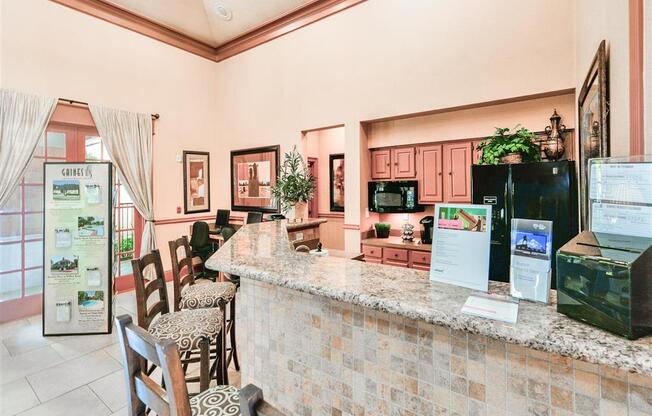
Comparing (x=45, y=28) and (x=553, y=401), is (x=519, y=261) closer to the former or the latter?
(x=553, y=401)

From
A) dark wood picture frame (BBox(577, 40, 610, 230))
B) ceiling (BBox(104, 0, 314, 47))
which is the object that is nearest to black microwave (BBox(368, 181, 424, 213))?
dark wood picture frame (BBox(577, 40, 610, 230))

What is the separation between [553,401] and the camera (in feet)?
2.73

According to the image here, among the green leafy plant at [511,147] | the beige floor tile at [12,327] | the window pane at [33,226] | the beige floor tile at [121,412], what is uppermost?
the green leafy plant at [511,147]

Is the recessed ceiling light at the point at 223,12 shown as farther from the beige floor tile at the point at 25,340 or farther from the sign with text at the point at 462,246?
the sign with text at the point at 462,246

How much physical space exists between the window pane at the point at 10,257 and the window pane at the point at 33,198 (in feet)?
1.56

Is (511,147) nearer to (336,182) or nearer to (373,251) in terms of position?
(373,251)

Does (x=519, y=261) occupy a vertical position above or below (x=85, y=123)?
below

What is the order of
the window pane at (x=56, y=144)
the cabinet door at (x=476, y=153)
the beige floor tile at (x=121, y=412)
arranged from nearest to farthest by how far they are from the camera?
the beige floor tile at (x=121, y=412) → the cabinet door at (x=476, y=153) → the window pane at (x=56, y=144)

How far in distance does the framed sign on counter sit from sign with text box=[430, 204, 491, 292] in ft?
12.1

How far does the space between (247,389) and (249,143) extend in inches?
217

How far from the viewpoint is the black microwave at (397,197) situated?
4383 millimetres

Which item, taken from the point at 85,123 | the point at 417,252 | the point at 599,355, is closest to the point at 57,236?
the point at 85,123

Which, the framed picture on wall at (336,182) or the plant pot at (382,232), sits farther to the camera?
the framed picture on wall at (336,182)

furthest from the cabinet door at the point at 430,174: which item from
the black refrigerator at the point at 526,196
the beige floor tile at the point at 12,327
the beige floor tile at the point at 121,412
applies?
the beige floor tile at the point at 12,327
